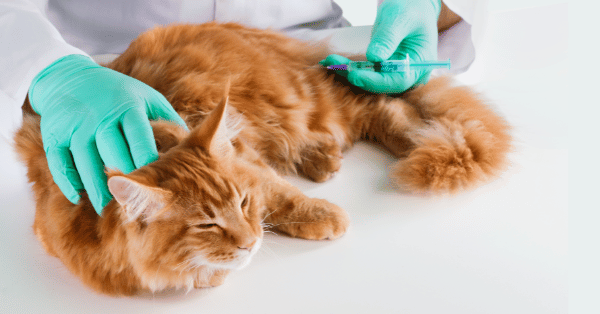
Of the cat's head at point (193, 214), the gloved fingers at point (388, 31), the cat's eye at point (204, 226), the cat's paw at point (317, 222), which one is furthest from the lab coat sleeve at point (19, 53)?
the gloved fingers at point (388, 31)

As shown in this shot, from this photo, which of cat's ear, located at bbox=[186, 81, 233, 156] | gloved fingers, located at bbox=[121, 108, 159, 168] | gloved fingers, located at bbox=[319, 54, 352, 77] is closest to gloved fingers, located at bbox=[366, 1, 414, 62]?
gloved fingers, located at bbox=[319, 54, 352, 77]

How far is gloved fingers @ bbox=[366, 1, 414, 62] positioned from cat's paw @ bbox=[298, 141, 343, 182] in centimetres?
40

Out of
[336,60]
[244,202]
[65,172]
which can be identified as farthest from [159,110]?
[336,60]

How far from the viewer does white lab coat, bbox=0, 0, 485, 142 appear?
1.46 metres

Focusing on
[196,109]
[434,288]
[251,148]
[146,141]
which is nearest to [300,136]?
[251,148]

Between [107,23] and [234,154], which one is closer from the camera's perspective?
[234,154]

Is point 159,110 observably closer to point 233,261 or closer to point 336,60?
point 233,261

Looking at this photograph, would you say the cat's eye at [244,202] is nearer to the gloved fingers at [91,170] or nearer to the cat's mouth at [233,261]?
the cat's mouth at [233,261]

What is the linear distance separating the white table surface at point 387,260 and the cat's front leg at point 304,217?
3 cm

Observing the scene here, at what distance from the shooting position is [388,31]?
1692 millimetres

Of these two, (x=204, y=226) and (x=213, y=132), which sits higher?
(x=213, y=132)

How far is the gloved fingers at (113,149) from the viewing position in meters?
1.14

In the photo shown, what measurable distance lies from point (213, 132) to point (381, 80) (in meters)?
0.93

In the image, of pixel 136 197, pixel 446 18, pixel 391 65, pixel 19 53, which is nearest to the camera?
pixel 136 197
